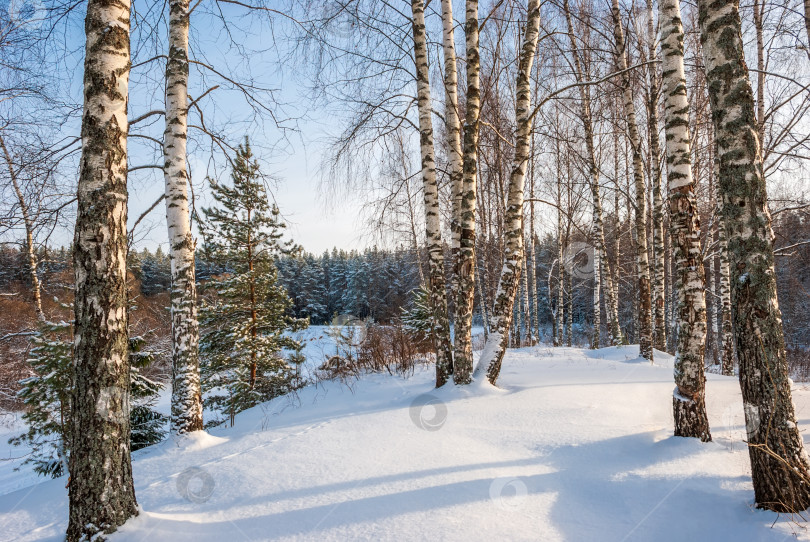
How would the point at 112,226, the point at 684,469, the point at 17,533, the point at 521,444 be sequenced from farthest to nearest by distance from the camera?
the point at 521,444 < the point at 684,469 < the point at 17,533 < the point at 112,226

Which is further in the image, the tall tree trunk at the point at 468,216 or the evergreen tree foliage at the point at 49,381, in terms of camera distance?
the tall tree trunk at the point at 468,216

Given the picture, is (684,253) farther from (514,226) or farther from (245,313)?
(245,313)

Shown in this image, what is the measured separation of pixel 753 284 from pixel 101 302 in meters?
3.90

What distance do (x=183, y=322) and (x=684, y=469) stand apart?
513 centimetres

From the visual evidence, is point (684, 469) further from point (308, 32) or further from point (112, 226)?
point (308, 32)

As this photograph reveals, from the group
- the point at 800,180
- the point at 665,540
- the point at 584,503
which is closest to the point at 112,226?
the point at 584,503

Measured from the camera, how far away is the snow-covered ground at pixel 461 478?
223 cm

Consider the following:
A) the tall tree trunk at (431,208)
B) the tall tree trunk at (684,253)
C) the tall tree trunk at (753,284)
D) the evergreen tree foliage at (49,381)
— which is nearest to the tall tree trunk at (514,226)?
the tall tree trunk at (431,208)

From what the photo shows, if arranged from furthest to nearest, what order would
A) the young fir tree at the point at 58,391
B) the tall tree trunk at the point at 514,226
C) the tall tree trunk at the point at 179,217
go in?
the tall tree trunk at the point at 514,226
the young fir tree at the point at 58,391
the tall tree trunk at the point at 179,217

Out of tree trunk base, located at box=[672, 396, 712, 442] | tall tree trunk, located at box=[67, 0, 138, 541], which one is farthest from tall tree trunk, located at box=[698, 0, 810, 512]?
tall tree trunk, located at box=[67, 0, 138, 541]

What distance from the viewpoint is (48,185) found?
13.6ft

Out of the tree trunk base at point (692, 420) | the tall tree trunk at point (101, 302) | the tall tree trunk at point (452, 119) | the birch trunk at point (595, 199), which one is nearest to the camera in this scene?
the tall tree trunk at point (101, 302)

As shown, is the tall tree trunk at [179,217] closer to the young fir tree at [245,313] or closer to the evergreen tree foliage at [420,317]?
the young fir tree at [245,313]

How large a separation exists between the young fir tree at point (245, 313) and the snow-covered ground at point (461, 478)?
5425mm
